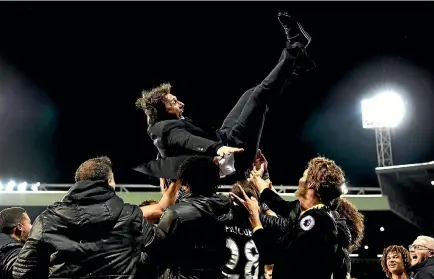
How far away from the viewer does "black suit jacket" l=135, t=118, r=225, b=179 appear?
3.65 m

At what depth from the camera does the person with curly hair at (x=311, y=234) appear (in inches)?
142

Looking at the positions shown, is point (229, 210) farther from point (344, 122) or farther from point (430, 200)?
point (344, 122)

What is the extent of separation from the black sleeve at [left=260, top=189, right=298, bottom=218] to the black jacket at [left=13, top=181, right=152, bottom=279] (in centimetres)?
105

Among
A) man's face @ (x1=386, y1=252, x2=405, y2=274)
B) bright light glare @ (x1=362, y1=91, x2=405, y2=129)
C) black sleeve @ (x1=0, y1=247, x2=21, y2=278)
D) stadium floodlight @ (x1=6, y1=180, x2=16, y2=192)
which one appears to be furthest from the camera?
bright light glare @ (x1=362, y1=91, x2=405, y2=129)

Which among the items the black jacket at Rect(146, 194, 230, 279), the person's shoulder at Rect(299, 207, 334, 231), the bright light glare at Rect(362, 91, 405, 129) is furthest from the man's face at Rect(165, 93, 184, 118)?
the bright light glare at Rect(362, 91, 405, 129)

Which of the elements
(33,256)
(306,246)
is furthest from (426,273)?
(33,256)

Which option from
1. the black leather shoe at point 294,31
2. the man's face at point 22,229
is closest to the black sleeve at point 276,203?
the black leather shoe at point 294,31

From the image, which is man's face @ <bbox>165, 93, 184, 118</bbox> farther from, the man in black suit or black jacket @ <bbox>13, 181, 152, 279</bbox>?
black jacket @ <bbox>13, 181, 152, 279</bbox>

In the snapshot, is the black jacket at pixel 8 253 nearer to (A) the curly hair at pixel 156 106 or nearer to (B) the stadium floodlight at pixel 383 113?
(A) the curly hair at pixel 156 106

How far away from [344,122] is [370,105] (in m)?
6.99

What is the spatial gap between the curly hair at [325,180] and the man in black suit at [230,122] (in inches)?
20.3

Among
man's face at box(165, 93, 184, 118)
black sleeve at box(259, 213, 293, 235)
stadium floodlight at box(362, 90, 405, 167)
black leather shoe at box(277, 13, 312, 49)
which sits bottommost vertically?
black sleeve at box(259, 213, 293, 235)

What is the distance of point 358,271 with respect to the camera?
84.5ft

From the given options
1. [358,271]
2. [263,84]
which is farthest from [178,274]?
[358,271]
